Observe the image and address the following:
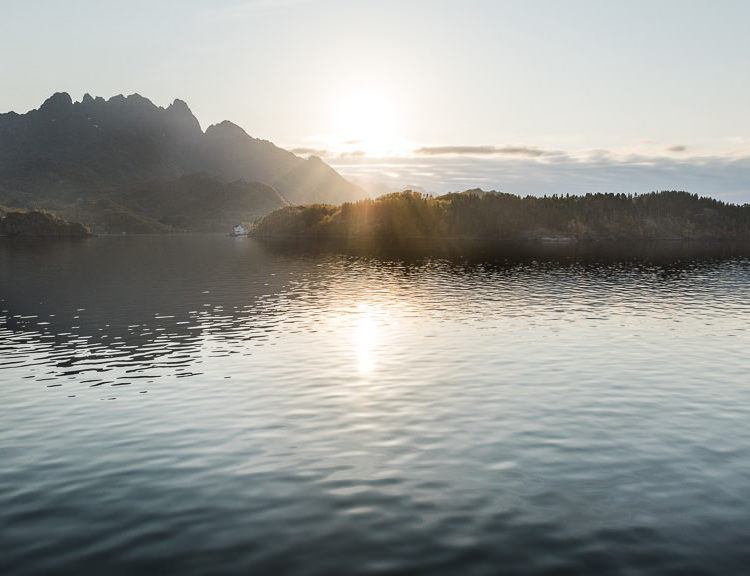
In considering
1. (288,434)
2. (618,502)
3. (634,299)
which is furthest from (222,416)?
(634,299)

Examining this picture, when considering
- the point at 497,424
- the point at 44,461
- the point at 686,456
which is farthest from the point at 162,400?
the point at 686,456

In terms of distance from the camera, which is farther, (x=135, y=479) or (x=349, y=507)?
(x=135, y=479)

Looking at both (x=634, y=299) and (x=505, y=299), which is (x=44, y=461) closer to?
(x=505, y=299)

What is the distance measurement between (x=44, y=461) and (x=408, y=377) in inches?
902

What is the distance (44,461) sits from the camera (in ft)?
84.0

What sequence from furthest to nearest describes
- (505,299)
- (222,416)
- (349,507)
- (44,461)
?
(505,299) < (222,416) < (44,461) < (349,507)

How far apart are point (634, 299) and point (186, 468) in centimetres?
7826

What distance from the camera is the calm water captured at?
18234mm

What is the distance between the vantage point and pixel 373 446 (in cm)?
2734

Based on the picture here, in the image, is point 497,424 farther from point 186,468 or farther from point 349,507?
point 186,468

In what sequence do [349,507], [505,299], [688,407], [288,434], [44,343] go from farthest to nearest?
[505,299], [44,343], [688,407], [288,434], [349,507]

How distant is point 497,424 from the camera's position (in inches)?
1212

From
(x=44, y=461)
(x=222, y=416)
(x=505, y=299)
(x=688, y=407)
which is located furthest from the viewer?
(x=505, y=299)

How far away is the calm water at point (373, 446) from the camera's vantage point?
18234mm
